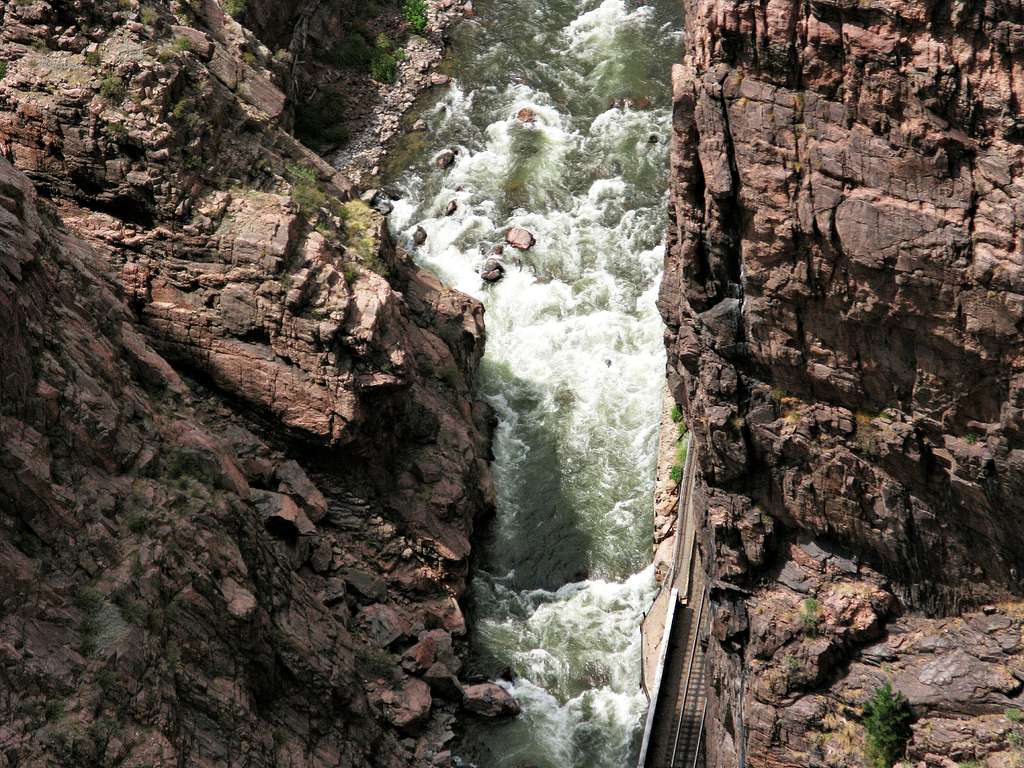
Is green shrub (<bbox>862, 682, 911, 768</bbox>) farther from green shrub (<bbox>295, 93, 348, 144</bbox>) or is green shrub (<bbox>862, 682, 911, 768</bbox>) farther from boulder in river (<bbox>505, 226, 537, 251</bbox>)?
green shrub (<bbox>295, 93, 348, 144</bbox>)

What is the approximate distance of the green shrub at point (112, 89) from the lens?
98.9ft

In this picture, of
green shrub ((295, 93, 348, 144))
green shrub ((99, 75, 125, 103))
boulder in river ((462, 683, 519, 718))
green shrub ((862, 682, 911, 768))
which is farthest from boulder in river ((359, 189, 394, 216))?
green shrub ((862, 682, 911, 768))

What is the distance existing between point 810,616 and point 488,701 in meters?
9.28

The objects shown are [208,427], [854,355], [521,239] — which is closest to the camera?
[854,355]

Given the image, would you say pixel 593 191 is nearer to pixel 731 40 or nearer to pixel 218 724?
pixel 731 40

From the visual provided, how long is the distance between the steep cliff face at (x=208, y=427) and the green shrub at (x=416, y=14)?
1405 centimetres

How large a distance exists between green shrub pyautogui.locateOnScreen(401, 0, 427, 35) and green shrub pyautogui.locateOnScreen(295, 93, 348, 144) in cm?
591

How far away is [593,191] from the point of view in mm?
43750

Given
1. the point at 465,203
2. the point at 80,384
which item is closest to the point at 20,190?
the point at 80,384

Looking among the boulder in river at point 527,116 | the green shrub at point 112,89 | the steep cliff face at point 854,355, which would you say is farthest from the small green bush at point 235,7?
the steep cliff face at point 854,355

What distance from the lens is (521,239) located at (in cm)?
4259

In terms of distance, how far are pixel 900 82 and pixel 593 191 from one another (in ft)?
76.2

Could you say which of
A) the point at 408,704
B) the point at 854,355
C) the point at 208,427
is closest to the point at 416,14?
the point at 208,427

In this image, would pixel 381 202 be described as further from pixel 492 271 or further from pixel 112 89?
pixel 112 89
